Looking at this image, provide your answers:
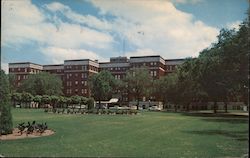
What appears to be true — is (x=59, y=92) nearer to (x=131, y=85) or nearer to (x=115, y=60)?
(x=115, y=60)

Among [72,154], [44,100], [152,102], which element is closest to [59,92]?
[44,100]

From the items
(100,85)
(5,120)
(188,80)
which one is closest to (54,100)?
(100,85)

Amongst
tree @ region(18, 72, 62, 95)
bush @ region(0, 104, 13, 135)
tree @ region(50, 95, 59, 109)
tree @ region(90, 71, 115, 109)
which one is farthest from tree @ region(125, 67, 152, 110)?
bush @ region(0, 104, 13, 135)

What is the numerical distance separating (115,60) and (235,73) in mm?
87368

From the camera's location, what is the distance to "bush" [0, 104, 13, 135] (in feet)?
62.2

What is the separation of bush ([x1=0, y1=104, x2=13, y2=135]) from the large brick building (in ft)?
300

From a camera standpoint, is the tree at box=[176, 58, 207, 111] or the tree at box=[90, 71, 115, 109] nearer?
the tree at box=[176, 58, 207, 111]

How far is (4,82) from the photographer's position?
63.3ft

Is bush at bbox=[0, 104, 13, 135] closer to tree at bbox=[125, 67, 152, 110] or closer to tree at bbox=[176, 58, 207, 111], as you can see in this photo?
tree at bbox=[176, 58, 207, 111]

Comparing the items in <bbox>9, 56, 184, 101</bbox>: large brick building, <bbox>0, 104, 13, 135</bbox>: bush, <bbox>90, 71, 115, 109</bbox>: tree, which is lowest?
<bbox>0, 104, 13, 135</bbox>: bush

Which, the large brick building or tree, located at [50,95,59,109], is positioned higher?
the large brick building

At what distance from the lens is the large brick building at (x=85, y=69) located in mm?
112875

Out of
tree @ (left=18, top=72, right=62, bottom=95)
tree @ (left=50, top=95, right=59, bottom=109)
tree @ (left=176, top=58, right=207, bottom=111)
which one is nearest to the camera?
tree @ (left=176, top=58, right=207, bottom=111)

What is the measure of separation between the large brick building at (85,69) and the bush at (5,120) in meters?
91.5
